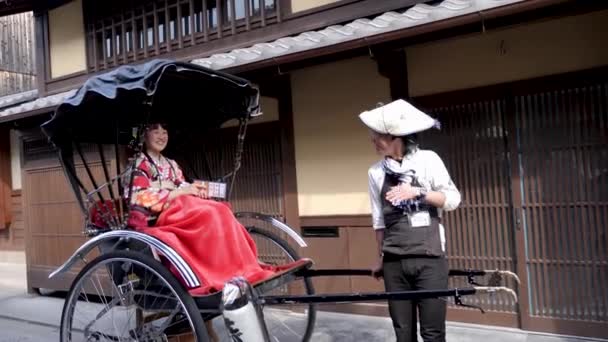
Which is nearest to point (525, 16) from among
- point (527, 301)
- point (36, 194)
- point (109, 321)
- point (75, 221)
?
point (527, 301)

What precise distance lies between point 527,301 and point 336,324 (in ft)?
6.12

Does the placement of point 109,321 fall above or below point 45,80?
below

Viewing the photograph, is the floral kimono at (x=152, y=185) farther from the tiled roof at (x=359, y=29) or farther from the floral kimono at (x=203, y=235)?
the tiled roof at (x=359, y=29)

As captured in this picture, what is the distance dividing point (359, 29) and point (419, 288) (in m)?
2.56

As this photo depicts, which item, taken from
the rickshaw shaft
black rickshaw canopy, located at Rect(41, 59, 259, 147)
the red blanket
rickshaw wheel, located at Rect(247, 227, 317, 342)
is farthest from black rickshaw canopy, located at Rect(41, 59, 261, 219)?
the rickshaw shaft

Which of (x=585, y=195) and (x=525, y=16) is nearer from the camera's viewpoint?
A: (x=525, y=16)

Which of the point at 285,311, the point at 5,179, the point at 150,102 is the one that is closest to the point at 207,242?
the point at 150,102

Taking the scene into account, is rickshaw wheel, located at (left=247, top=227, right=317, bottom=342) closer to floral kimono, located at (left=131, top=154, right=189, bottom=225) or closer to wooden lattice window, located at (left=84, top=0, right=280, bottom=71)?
floral kimono, located at (left=131, top=154, right=189, bottom=225)

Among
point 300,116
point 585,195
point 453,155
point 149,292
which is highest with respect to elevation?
point 300,116

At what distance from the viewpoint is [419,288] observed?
2.83 meters

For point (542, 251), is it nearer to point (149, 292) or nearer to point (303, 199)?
point (303, 199)

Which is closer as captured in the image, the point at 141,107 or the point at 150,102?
the point at 150,102

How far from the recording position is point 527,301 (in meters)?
4.54

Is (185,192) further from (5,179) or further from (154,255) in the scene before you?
(5,179)
